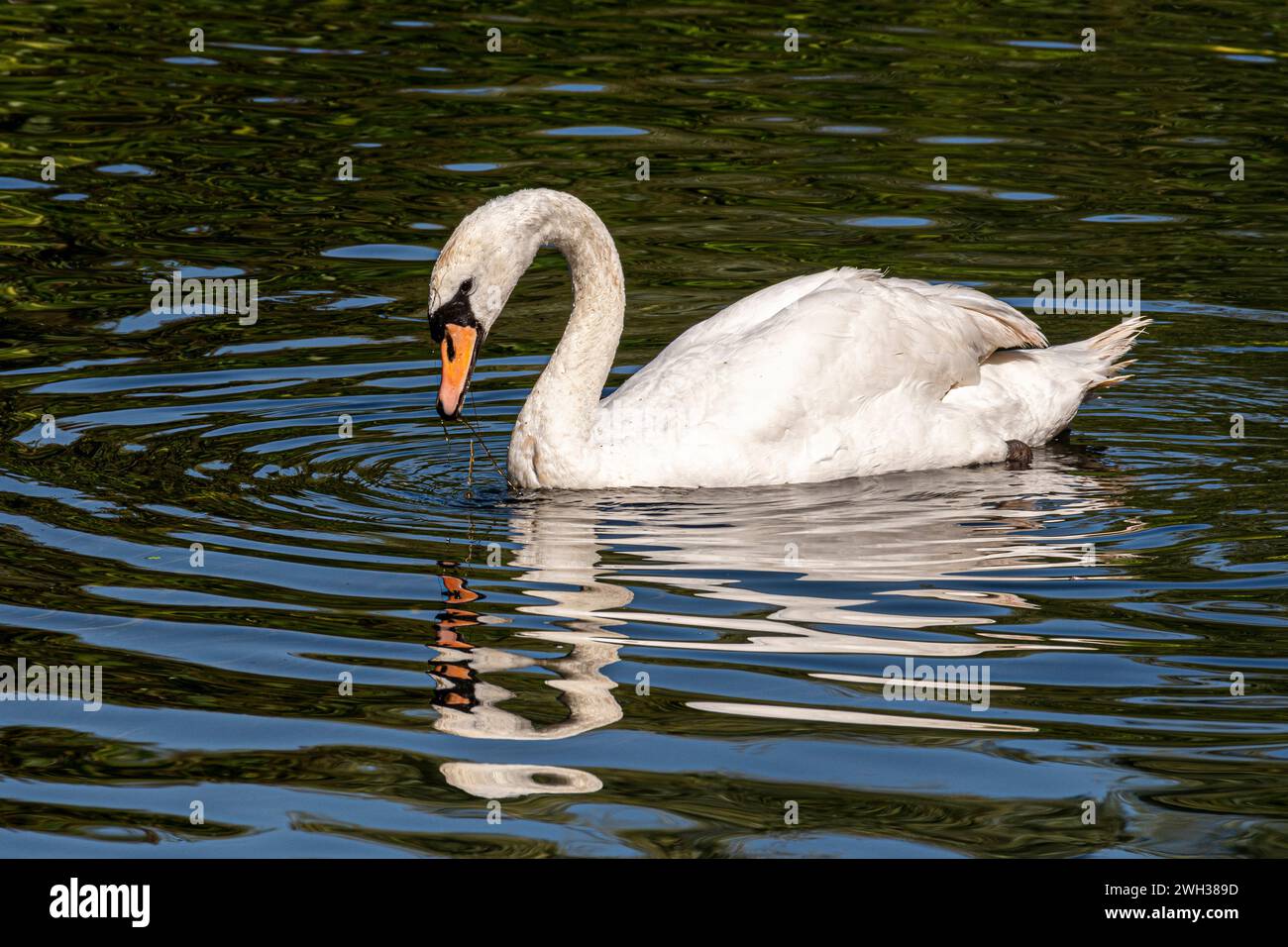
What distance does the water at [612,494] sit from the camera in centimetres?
640

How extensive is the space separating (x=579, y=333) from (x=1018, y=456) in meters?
2.37

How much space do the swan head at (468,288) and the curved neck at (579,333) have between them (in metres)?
0.36

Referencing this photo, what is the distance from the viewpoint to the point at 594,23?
66.5 feet

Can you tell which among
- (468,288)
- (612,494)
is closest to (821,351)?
(612,494)

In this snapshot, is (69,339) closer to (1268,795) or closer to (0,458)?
(0,458)

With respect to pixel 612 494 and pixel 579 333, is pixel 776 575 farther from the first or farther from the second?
pixel 579 333

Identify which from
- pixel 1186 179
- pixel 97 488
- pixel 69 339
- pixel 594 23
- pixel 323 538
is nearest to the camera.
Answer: pixel 323 538

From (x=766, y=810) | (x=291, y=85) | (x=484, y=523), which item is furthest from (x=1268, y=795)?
(x=291, y=85)

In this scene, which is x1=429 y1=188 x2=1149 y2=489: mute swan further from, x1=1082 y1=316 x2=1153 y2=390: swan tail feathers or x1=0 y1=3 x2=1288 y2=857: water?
x1=1082 y1=316 x2=1153 y2=390: swan tail feathers

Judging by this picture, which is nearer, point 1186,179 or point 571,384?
point 571,384

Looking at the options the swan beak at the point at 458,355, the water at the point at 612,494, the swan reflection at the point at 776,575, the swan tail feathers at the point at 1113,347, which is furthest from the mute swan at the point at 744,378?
the swan tail feathers at the point at 1113,347

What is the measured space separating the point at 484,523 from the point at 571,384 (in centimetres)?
101

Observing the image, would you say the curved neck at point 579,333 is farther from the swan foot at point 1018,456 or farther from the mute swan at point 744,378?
the swan foot at point 1018,456

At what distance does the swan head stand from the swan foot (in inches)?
111
